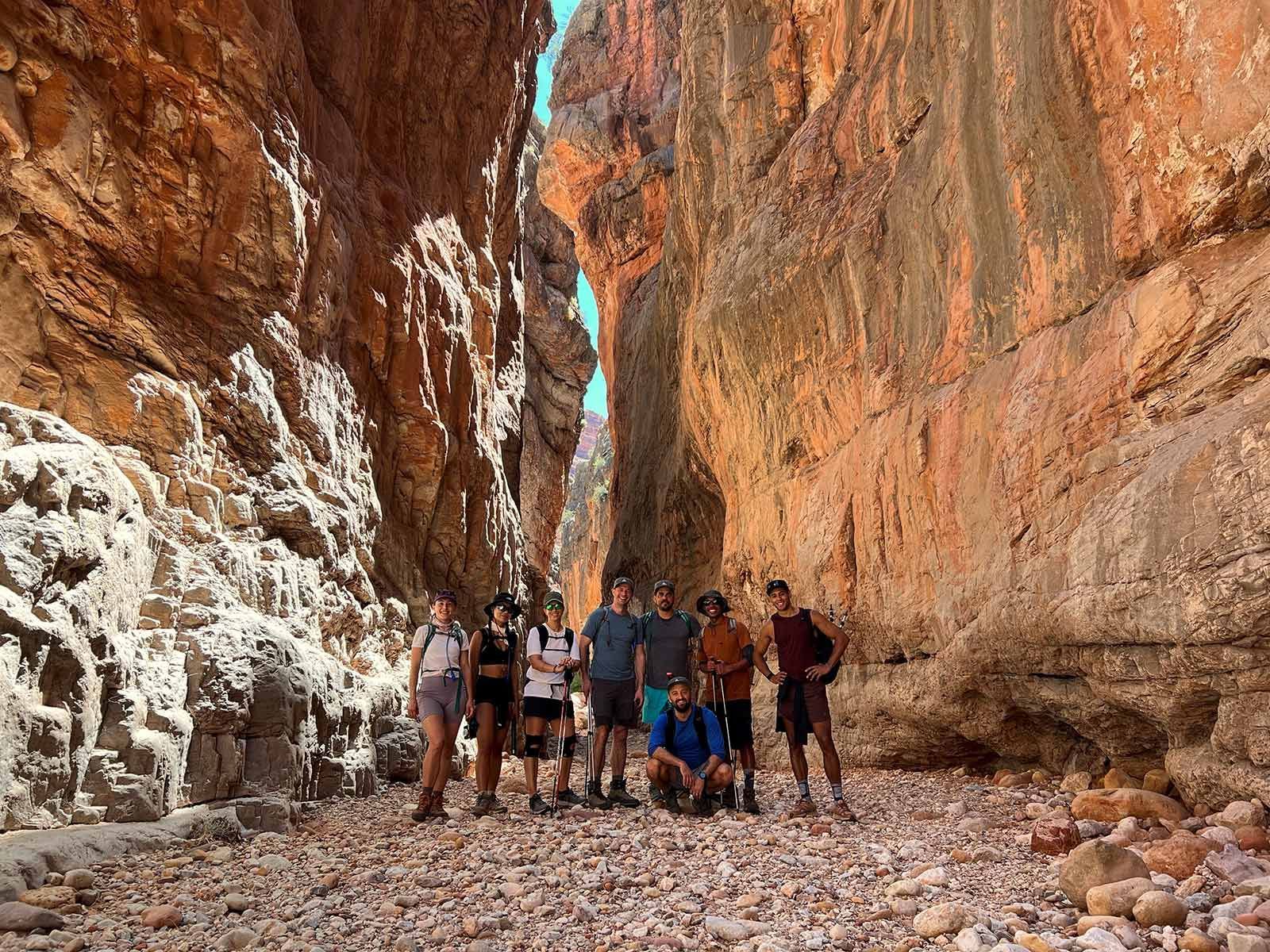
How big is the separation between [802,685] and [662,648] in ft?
4.43

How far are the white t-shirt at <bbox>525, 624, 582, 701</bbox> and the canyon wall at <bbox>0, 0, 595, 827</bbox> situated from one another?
86.2 inches

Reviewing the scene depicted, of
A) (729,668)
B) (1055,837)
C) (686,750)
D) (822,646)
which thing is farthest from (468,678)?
(1055,837)

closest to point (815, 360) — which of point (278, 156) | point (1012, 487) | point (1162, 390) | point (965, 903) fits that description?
point (1012, 487)

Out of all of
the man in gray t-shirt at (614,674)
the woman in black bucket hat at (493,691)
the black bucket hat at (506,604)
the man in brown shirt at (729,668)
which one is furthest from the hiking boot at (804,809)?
the black bucket hat at (506,604)

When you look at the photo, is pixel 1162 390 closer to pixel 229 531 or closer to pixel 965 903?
pixel 965 903

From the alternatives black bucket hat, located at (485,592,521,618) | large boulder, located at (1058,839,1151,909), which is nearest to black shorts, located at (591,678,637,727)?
black bucket hat, located at (485,592,521,618)

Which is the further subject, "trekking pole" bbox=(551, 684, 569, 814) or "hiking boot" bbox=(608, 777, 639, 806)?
"hiking boot" bbox=(608, 777, 639, 806)

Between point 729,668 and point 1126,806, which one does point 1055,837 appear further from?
point 729,668

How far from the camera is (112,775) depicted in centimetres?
550

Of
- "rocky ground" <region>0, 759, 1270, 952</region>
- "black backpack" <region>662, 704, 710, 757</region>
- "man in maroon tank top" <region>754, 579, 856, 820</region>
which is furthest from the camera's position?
"black backpack" <region>662, 704, 710, 757</region>

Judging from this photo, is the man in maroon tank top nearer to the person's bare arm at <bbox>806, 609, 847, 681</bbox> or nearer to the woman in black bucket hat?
the person's bare arm at <bbox>806, 609, 847, 681</bbox>

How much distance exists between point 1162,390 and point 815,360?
626 centimetres

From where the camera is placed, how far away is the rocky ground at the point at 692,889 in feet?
12.1

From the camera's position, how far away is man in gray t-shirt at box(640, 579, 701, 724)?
24.7 ft
